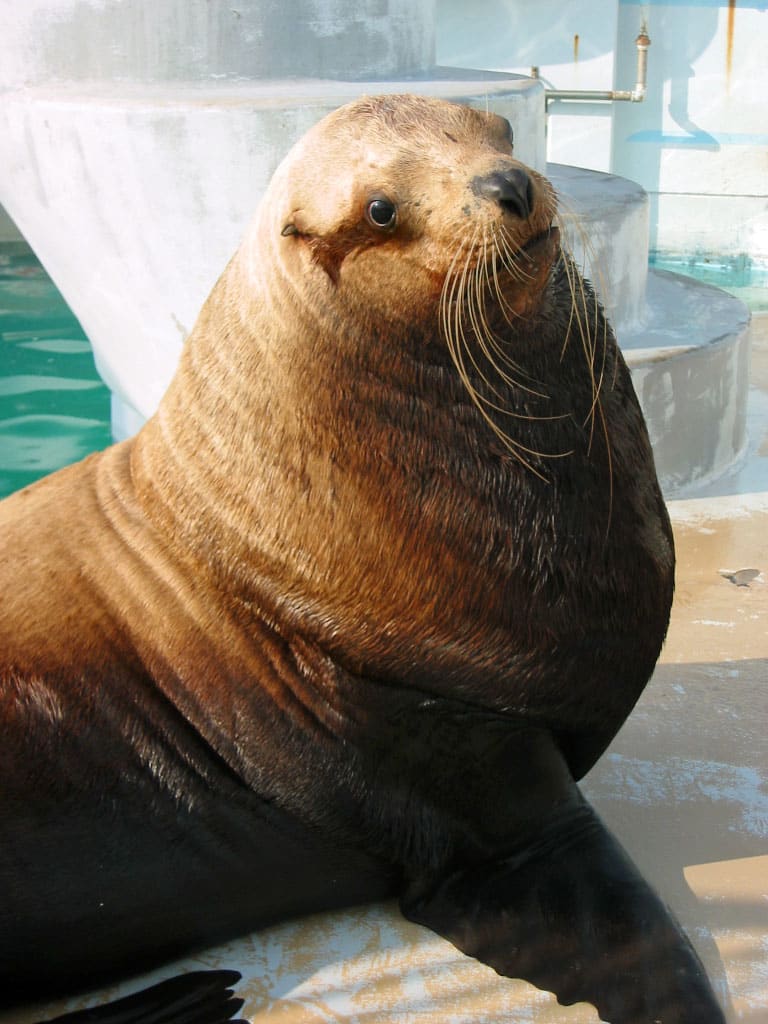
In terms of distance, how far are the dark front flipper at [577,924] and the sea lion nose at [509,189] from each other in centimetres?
115

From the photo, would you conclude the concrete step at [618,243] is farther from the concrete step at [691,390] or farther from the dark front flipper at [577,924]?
the dark front flipper at [577,924]

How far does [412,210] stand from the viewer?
228 centimetres

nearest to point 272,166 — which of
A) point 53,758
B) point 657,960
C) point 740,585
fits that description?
point 740,585

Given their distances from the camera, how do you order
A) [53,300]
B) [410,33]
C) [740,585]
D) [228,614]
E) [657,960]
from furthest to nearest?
[53,300]
[410,33]
[740,585]
[228,614]
[657,960]

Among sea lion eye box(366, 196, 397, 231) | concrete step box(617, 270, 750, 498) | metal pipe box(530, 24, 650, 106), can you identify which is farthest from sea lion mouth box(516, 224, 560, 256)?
metal pipe box(530, 24, 650, 106)

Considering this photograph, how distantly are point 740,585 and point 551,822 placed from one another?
5.64ft

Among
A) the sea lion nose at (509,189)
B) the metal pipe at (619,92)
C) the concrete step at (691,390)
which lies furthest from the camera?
the metal pipe at (619,92)

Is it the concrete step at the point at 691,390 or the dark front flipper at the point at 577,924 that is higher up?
the concrete step at the point at 691,390

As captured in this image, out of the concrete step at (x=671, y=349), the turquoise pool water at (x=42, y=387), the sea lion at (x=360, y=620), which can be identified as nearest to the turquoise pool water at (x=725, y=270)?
the concrete step at (x=671, y=349)

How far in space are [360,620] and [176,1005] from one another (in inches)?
30.1

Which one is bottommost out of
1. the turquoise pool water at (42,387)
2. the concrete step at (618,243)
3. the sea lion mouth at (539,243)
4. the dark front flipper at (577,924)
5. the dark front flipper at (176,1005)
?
the turquoise pool water at (42,387)

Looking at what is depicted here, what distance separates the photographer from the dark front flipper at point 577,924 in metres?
2.31

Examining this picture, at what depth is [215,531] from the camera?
98.6 inches

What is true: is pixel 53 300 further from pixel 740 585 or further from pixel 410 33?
pixel 740 585
